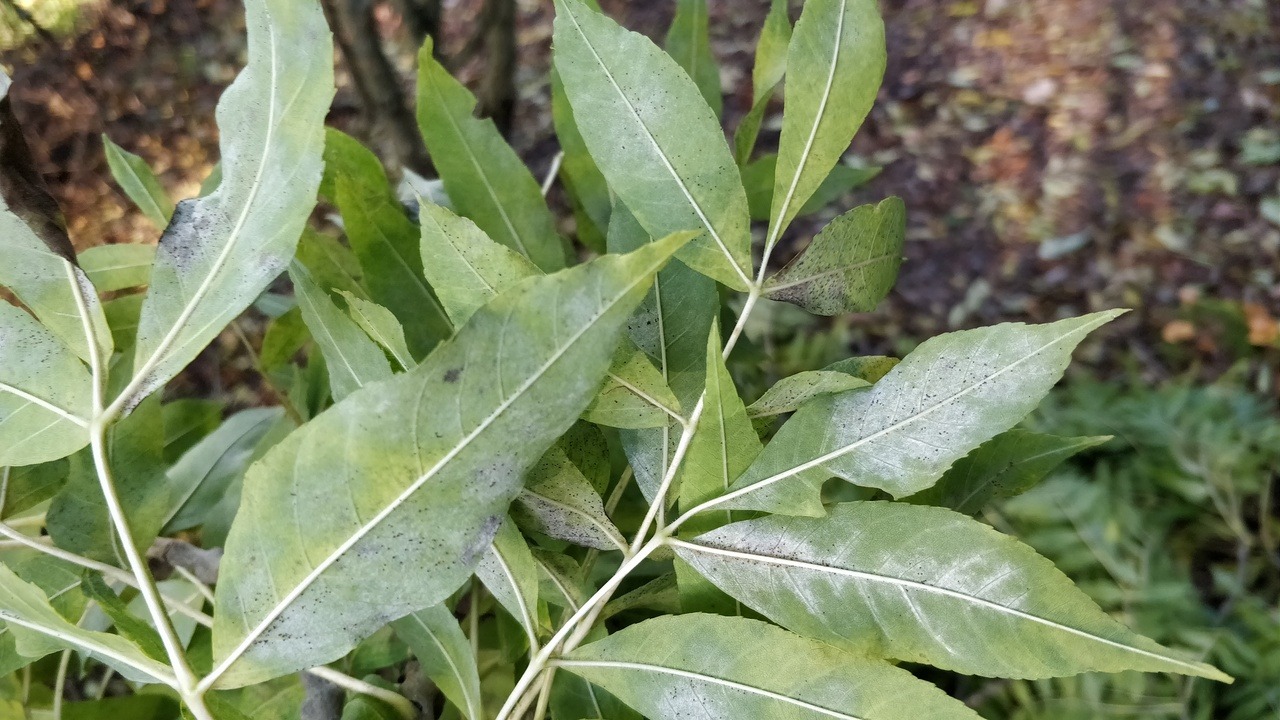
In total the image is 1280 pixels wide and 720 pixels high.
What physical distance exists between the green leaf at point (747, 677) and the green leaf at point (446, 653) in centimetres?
10

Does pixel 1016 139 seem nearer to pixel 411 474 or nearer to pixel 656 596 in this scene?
pixel 656 596

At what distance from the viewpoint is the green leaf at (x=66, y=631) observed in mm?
360

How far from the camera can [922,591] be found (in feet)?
1.23

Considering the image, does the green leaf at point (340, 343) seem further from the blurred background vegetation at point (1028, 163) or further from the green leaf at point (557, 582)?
the blurred background vegetation at point (1028, 163)

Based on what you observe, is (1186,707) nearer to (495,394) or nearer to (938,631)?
(938,631)

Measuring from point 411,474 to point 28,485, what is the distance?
40cm

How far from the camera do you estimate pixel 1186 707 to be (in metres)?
0.93

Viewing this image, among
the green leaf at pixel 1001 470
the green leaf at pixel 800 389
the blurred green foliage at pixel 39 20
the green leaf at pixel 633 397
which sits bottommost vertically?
the green leaf at pixel 1001 470

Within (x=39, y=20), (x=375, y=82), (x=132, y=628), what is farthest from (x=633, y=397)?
(x=39, y=20)

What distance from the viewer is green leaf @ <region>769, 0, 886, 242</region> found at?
39cm

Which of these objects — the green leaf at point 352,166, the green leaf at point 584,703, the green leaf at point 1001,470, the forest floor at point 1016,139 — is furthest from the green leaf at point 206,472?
the forest floor at point 1016,139

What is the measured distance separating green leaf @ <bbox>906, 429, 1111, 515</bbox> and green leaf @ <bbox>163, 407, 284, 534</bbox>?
1.87 ft

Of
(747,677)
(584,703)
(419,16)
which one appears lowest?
(584,703)

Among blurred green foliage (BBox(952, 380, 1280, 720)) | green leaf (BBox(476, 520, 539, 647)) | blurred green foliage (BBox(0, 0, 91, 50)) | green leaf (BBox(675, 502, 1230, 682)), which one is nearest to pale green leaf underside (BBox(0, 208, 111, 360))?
green leaf (BBox(476, 520, 539, 647))
